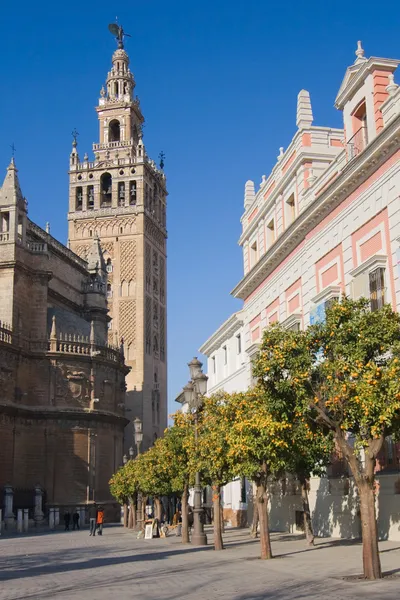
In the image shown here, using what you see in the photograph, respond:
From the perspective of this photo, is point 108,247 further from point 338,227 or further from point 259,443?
point 259,443

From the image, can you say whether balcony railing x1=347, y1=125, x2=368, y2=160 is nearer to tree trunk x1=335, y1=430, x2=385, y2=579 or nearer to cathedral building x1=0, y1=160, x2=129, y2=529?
tree trunk x1=335, y1=430, x2=385, y2=579

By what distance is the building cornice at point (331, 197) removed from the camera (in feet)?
62.1

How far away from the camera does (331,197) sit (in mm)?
22328

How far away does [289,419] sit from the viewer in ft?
50.2

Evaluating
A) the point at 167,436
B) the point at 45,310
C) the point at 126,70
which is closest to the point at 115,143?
the point at 126,70

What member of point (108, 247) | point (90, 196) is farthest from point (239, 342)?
point (90, 196)

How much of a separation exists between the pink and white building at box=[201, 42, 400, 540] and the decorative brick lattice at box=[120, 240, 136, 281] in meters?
45.4

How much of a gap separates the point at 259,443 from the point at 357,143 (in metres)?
9.43

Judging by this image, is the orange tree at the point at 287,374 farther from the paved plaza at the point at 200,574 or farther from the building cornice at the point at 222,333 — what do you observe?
the building cornice at the point at 222,333

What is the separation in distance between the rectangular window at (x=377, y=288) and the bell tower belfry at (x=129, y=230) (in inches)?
2081

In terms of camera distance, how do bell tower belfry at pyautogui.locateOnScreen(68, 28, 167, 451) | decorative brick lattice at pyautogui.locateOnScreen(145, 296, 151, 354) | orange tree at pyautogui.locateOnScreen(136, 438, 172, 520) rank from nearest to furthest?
orange tree at pyautogui.locateOnScreen(136, 438, 172, 520) → bell tower belfry at pyautogui.locateOnScreen(68, 28, 167, 451) → decorative brick lattice at pyautogui.locateOnScreen(145, 296, 151, 354)

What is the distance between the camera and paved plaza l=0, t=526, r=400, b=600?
11844 millimetres

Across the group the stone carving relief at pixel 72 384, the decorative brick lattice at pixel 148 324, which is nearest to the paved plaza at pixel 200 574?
the stone carving relief at pixel 72 384

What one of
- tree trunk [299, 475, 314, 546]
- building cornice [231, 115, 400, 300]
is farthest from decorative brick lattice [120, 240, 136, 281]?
tree trunk [299, 475, 314, 546]
